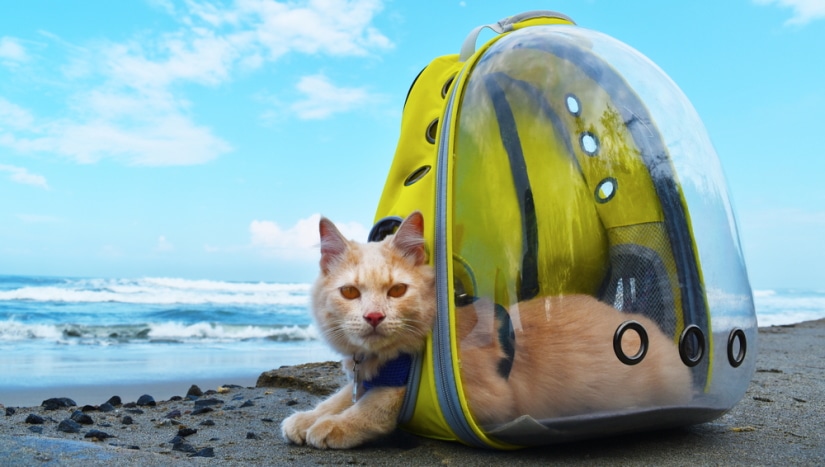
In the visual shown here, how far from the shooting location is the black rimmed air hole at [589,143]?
193 cm

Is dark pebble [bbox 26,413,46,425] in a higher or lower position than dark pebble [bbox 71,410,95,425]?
higher

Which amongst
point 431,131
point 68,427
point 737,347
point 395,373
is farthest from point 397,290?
point 68,427

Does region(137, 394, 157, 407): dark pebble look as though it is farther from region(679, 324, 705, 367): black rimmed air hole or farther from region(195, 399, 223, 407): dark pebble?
region(679, 324, 705, 367): black rimmed air hole

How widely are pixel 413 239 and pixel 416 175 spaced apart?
21.0 inches

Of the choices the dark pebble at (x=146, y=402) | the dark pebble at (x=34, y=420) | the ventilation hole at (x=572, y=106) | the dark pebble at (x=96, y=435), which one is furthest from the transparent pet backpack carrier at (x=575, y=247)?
the dark pebble at (x=146, y=402)

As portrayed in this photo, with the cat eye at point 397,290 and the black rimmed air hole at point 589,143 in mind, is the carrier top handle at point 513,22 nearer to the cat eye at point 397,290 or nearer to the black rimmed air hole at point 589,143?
the black rimmed air hole at point 589,143

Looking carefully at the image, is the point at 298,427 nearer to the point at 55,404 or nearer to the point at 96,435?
the point at 96,435

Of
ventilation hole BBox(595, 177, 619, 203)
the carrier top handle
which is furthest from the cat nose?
the carrier top handle

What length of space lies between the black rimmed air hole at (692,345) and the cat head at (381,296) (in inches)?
30.8

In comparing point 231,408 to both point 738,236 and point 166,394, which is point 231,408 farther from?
point 738,236

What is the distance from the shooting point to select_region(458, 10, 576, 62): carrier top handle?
7.76 feet

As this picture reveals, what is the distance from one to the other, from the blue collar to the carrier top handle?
1.20m

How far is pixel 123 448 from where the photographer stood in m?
2.10

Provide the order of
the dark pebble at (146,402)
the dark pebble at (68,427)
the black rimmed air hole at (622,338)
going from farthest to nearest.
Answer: the dark pebble at (146,402), the dark pebble at (68,427), the black rimmed air hole at (622,338)
